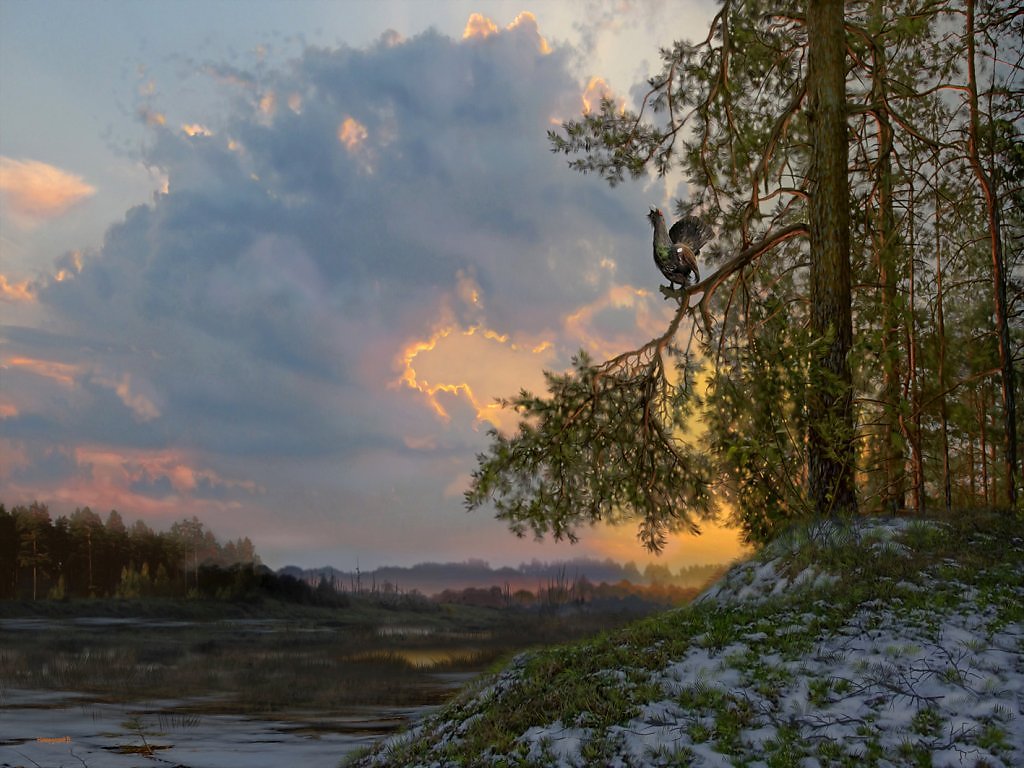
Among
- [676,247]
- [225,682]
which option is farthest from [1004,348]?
[225,682]

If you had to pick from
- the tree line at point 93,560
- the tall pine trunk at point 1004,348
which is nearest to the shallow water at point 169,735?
the tall pine trunk at point 1004,348

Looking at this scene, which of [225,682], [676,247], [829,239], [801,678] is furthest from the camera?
[225,682]

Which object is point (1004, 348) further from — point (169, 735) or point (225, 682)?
point (225, 682)

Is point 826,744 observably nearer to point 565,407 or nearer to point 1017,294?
point 565,407

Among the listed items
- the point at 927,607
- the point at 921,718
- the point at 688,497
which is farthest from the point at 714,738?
the point at 688,497

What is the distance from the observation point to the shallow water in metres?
10.8

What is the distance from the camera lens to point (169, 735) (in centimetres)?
1288

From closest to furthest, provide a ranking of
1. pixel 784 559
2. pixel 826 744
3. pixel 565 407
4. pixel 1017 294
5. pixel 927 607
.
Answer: pixel 826 744 → pixel 927 607 → pixel 784 559 → pixel 565 407 → pixel 1017 294

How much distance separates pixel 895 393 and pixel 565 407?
5.20 m

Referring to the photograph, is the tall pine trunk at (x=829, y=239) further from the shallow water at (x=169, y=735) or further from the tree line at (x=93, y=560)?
the tree line at (x=93, y=560)

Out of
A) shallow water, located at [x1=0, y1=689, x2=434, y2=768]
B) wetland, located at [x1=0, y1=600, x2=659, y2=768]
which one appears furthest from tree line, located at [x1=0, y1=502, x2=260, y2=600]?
shallow water, located at [x1=0, y1=689, x2=434, y2=768]

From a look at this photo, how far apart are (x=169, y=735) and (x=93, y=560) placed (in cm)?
5663

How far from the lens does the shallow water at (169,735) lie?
10.8m

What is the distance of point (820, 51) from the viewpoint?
13.5 m
